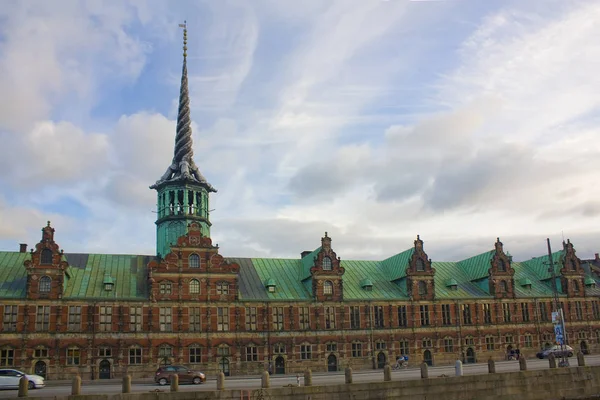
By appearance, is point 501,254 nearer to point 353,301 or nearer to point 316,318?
point 353,301

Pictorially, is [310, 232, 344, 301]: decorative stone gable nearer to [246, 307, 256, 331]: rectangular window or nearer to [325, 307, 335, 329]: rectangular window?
[325, 307, 335, 329]: rectangular window

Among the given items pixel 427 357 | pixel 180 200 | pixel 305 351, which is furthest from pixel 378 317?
pixel 180 200

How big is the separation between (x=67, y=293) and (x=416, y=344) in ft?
136

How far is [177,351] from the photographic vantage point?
66000mm

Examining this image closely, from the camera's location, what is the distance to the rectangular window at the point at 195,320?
221 ft

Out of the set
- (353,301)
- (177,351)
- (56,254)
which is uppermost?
(56,254)

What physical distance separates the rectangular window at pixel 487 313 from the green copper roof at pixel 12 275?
56.1 meters

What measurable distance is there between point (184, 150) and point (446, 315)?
39.9 metres

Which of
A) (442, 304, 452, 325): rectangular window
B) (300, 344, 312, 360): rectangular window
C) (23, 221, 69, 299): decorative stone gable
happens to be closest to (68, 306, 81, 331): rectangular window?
(23, 221, 69, 299): decorative stone gable

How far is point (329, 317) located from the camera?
72938 millimetres

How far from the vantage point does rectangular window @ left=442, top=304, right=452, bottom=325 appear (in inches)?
3078

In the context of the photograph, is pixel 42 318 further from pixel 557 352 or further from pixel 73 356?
pixel 557 352

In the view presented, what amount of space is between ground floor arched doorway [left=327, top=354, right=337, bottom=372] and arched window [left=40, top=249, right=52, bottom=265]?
108 ft

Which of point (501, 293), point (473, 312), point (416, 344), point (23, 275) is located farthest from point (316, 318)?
point (23, 275)
